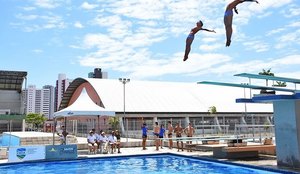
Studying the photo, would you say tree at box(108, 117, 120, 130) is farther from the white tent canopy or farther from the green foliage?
the green foliage

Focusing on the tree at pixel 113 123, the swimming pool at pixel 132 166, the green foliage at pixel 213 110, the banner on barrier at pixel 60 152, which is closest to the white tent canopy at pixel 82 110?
the banner on barrier at pixel 60 152

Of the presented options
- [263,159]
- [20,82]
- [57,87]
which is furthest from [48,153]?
[57,87]

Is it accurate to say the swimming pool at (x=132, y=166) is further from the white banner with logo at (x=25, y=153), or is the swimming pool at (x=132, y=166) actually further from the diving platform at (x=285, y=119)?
the diving platform at (x=285, y=119)

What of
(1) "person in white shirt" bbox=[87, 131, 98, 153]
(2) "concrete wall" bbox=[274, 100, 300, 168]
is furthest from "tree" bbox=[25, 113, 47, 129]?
(2) "concrete wall" bbox=[274, 100, 300, 168]

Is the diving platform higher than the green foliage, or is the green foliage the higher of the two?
the green foliage

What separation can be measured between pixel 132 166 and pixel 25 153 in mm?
4922

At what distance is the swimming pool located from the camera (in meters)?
12.7

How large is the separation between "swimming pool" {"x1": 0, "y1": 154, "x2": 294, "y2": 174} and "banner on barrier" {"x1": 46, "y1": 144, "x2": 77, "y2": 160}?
431 millimetres

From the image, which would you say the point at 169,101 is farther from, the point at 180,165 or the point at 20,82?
the point at 180,165

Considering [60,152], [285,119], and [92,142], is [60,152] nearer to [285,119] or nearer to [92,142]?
[92,142]

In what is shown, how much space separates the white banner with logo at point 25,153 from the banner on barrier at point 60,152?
24 centimetres

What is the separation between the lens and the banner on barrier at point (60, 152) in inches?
620

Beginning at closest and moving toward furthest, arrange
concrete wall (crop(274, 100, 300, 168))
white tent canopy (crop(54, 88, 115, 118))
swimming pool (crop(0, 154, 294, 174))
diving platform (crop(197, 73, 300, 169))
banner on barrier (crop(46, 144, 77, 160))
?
diving platform (crop(197, 73, 300, 169)) → concrete wall (crop(274, 100, 300, 168)) → swimming pool (crop(0, 154, 294, 174)) → banner on barrier (crop(46, 144, 77, 160)) → white tent canopy (crop(54, 88, 115, 118))

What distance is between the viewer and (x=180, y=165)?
14250mm
